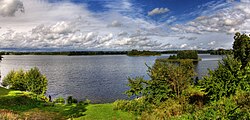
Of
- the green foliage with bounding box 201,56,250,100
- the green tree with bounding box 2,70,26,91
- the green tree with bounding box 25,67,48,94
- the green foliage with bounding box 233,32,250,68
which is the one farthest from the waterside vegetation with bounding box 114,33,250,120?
the green tree with bounding box 2,70,26,91

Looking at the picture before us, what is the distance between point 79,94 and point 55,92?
369 inches

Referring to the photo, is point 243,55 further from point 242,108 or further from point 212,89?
point 242,108

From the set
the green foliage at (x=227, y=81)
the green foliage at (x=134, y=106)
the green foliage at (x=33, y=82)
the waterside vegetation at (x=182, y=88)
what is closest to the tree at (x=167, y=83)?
the waterside vegetation at (x=182, y=88)

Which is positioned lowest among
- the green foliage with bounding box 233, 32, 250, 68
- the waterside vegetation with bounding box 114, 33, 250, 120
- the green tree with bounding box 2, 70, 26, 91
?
the green tree with bounding box 2, 70, 26, 91

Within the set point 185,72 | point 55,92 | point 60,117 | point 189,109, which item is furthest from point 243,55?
point 55,92

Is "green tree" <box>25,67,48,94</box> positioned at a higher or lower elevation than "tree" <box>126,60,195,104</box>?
lower

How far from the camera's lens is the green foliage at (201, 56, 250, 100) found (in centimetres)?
2792

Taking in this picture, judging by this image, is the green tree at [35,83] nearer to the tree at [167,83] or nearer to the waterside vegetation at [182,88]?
the waterside vegetation at [182,88]

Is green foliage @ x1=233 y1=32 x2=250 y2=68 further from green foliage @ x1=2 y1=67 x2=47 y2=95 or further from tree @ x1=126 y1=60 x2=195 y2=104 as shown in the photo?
green foliage @ x1=2 y1=67 x2=47 y2=95

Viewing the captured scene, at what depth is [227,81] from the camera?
1112 inches

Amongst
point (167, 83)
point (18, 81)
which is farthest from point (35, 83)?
point (167, 83)

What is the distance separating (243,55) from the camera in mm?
60188

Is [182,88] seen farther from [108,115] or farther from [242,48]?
[242,48]

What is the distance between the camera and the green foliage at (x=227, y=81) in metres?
27.9
